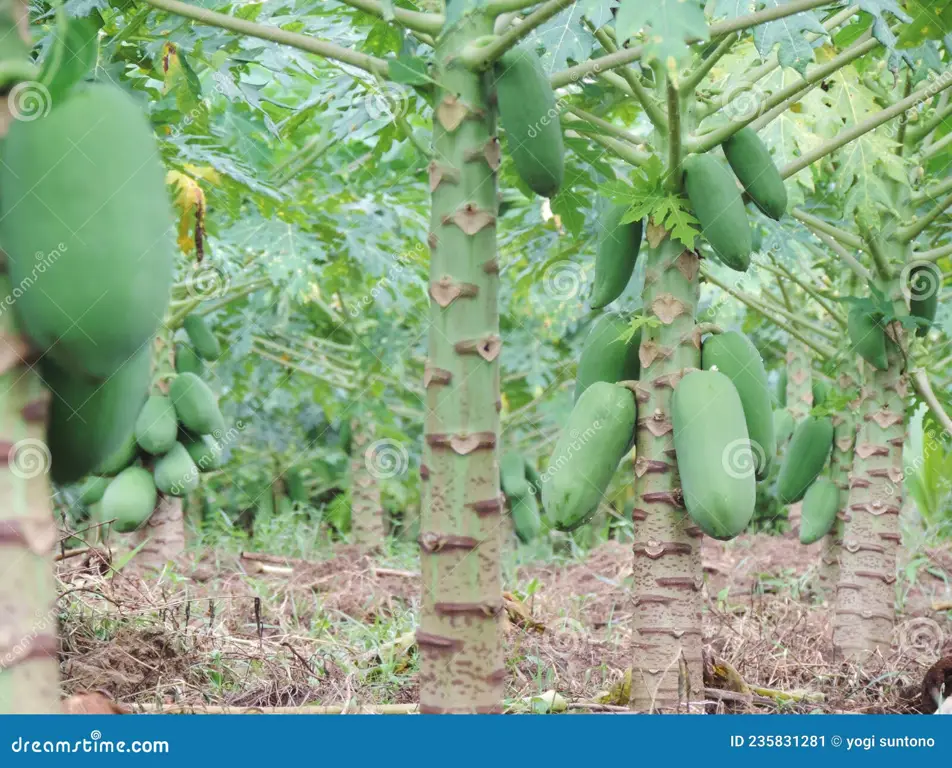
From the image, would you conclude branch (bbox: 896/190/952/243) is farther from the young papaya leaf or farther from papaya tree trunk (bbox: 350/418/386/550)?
papaya tree trunk (bbox: 350/418/386/550)

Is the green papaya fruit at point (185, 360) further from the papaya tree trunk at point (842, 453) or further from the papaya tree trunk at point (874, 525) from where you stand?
the papaya tree trunk at point (874, 525)

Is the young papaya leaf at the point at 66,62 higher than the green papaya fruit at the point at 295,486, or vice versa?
the green papaya fruit at the point at 295,486

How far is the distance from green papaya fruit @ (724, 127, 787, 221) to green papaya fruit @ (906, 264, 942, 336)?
4.11 ft

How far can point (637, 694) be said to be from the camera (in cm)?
207

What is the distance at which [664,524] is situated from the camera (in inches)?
80.5

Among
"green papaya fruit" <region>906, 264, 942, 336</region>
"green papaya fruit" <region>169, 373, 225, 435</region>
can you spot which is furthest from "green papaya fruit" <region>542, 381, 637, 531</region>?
"green papaya fruit" <region>169, 373, 225, 435</region>

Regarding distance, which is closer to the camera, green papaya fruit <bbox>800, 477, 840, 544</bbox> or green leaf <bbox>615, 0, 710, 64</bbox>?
green leaf <bbox>615, 0, 710, 64</bbox>

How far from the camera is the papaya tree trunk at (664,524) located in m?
2.04

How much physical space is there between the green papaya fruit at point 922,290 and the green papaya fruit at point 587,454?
A: 5.06 feet

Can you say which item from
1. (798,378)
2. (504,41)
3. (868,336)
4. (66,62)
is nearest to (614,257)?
(504,41)

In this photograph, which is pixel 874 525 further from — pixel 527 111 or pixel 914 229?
pixel 527 111

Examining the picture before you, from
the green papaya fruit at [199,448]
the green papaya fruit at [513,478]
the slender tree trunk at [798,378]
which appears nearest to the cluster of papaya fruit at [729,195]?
the green papaya fruit at [199,448]

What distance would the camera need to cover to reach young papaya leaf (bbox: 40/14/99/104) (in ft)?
3.28

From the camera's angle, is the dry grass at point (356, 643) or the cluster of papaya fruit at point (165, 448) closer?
the dry grass at point (356, 643)
